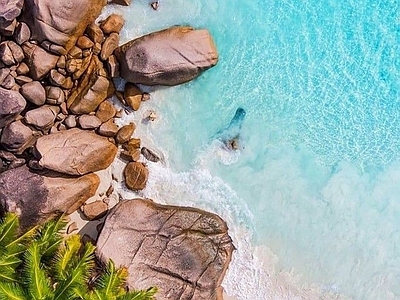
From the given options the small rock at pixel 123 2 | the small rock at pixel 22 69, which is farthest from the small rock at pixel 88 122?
the small rock at pixel 123 2

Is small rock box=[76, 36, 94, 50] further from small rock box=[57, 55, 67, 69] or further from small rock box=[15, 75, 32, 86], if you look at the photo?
small rock box=[15, 75, 32, 86]

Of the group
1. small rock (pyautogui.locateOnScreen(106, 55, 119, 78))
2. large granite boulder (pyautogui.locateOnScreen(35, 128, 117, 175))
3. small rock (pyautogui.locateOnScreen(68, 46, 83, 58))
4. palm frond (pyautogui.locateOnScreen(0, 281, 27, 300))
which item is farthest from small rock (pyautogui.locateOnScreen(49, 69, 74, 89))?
palm frond (pyautogui.locateOnScreen(0, 281, 27, 300))

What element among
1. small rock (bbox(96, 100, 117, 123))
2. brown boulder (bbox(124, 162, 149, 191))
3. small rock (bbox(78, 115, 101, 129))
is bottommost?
brown boulder (bbox(124, 162, 149, 191))

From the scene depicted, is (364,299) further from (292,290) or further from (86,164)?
(86,164)

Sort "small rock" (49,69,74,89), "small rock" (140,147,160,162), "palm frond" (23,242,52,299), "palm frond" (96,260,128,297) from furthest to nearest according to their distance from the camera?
"small rock" (140,147,160,162) → "small rock" (49,69,74,89) → "palm frond" (96,260,128,297) → "palm frond" (23,242,52,299)

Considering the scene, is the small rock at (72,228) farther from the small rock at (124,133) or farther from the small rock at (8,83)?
the small rock at (8,83)

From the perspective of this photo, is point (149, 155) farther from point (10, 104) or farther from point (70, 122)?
point (10, 104)
